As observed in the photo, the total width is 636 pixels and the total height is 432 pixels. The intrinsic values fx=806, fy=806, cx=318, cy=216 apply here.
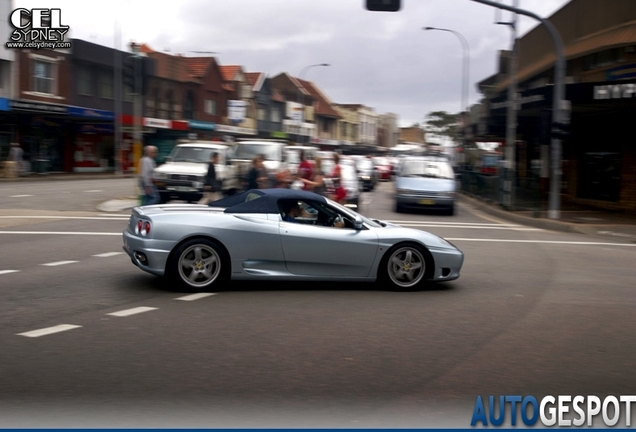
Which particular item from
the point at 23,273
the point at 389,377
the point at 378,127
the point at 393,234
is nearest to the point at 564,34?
the point at 393,234

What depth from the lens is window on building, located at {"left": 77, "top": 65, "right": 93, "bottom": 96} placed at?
47.5 meters

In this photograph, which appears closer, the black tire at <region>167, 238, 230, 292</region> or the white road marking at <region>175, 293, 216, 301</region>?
the white road marking at <region>175, 293, 216, 301</region>

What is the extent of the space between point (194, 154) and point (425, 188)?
731 centimetres

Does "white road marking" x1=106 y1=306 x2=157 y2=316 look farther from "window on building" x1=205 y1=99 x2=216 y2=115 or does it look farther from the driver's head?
"window on building" x1=205 y1=99 x2=216 y2=115

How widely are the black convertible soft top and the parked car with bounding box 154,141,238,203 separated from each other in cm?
1214

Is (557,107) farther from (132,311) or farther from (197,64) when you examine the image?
(197,64)

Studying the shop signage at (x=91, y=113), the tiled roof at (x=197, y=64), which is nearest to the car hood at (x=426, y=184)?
the shop signage at (x=91, y=113)

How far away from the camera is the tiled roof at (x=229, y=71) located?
7069cm

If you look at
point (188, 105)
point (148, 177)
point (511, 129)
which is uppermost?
point (188, 105)

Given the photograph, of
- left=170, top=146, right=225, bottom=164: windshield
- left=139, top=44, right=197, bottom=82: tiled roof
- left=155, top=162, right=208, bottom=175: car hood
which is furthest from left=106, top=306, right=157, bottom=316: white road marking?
left=139, top=44, right=197, bottom=82: tiled roof

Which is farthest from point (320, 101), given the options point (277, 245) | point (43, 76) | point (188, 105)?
point (277, 245)

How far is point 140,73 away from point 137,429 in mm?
19601

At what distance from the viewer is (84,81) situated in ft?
158

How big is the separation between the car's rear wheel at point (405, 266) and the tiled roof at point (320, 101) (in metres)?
84.9
